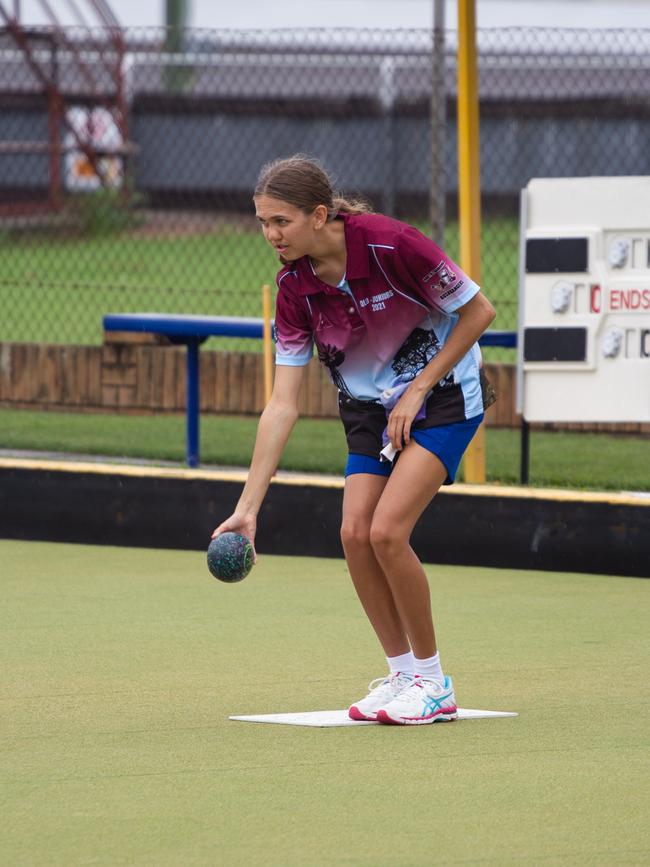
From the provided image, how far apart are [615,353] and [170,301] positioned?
24.1 ft

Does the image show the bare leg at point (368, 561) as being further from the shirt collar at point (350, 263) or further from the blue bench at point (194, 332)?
the blue bench at point (194, 332)

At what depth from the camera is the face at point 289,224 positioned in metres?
4.53

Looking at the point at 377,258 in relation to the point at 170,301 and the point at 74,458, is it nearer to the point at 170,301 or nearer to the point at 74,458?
the point at 74,458

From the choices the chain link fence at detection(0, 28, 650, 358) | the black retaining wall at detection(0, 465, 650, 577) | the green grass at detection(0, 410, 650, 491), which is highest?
the chain link fence at detection(0, 28, 650, 358)

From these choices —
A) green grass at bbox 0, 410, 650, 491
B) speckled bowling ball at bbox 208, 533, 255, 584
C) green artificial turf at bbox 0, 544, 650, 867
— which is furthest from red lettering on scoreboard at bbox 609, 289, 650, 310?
speckled bowling ball at bbox 208, 533, 255, 584

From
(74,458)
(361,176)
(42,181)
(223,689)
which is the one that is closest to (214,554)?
(223,689)

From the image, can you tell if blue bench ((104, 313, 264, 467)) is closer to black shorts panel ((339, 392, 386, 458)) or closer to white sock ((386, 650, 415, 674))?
black shorts panel ((339, 392, 386, 458))

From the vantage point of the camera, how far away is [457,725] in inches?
184

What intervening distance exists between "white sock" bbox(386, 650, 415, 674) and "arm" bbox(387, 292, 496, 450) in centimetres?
64

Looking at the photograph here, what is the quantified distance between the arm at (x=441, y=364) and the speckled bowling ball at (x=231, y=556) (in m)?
0.50

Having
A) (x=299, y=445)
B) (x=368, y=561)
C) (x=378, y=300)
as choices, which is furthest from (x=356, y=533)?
(x=299, y=445)

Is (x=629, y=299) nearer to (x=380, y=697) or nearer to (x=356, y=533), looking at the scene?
(x=356, y=533)

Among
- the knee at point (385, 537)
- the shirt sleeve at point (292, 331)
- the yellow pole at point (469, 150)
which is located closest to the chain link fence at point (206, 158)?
the yellow pole at point (469, 150)

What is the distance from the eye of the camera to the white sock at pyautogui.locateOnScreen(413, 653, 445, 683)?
4.79 meters
